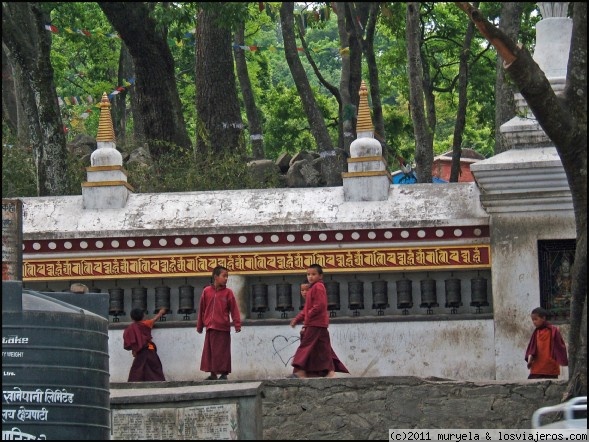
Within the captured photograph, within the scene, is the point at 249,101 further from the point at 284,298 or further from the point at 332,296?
the point at 332,296

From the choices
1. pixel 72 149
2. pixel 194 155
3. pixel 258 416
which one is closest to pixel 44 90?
pixel 194 155

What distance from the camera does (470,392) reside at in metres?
12.4

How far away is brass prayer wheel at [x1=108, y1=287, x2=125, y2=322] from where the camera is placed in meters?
14.7

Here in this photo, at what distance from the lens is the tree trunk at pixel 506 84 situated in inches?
803

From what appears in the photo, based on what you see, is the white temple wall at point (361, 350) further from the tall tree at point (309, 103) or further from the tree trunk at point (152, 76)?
the tall tree at point (309, 103)

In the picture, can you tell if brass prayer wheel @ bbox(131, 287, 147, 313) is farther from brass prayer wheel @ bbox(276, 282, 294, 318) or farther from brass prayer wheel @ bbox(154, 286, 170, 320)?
brass prayer wheel @ bbox(276, 282, 294, 318)

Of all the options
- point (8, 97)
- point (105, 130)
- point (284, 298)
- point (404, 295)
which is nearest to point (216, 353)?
point (284, 298)

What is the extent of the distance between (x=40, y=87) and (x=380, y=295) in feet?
19.7

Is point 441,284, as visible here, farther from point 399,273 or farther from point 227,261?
point 227,261

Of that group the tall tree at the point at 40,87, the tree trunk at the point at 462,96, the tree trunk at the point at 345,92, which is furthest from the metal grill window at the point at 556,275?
the tree trunk at the point at 345,92

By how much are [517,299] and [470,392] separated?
1938mm

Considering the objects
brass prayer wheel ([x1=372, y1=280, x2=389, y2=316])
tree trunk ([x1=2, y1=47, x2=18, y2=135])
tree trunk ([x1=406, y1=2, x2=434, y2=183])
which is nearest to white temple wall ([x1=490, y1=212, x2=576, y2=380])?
brass prayer wheel ([x1=372, y1=280, x2=389, y2=316])

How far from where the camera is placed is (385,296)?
567 inches

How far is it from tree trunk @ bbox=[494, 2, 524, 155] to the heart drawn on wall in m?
6.67
